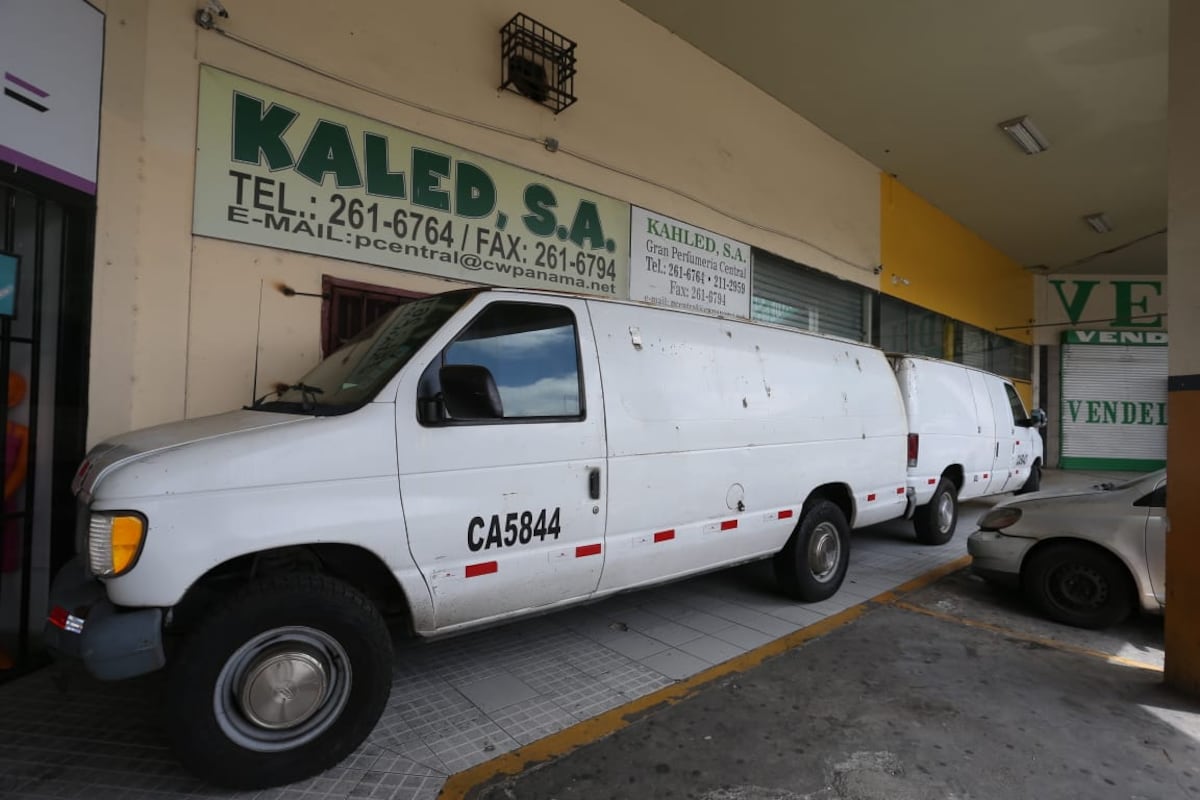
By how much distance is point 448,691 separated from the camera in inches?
140

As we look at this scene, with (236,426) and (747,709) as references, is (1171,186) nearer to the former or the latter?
(747,709)

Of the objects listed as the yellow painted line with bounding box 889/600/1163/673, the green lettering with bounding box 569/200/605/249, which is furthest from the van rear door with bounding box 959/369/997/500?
the green lettering with bounding box 569/200/605/249

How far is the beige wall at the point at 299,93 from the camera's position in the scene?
165 inches

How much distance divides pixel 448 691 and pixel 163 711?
4.96 ft

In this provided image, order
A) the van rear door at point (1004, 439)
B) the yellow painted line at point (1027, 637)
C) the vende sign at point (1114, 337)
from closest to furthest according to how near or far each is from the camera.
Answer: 1. the yellow painted line at point (1027, 637)
2. the van rear door at point (1004, 439)
3. the vende sign at point (1114, 337)

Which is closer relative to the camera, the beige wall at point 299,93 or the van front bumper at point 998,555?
the beige wall at point 299,93

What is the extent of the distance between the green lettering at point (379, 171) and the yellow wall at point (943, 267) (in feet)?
32.8

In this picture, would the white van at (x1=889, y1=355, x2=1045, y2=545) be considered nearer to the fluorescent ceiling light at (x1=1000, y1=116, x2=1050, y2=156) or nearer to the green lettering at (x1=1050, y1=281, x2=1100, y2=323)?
the fluorescent ceiling light at (x1=1000, y1=116, x2=1050, y2=156)

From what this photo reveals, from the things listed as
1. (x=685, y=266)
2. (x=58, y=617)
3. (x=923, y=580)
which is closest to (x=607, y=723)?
→ (x=58, y=617)

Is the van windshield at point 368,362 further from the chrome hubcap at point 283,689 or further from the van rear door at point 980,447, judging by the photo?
the van rear door at point 980,447

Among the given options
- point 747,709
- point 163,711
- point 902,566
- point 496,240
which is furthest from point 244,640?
point 902,566

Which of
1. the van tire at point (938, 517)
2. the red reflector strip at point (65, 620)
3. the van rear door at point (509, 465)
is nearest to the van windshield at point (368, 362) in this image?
the van rear door at point (509, 465)

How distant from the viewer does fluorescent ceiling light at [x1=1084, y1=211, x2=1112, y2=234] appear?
1494 centimetres

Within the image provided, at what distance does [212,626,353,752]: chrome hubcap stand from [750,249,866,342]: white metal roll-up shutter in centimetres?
771
